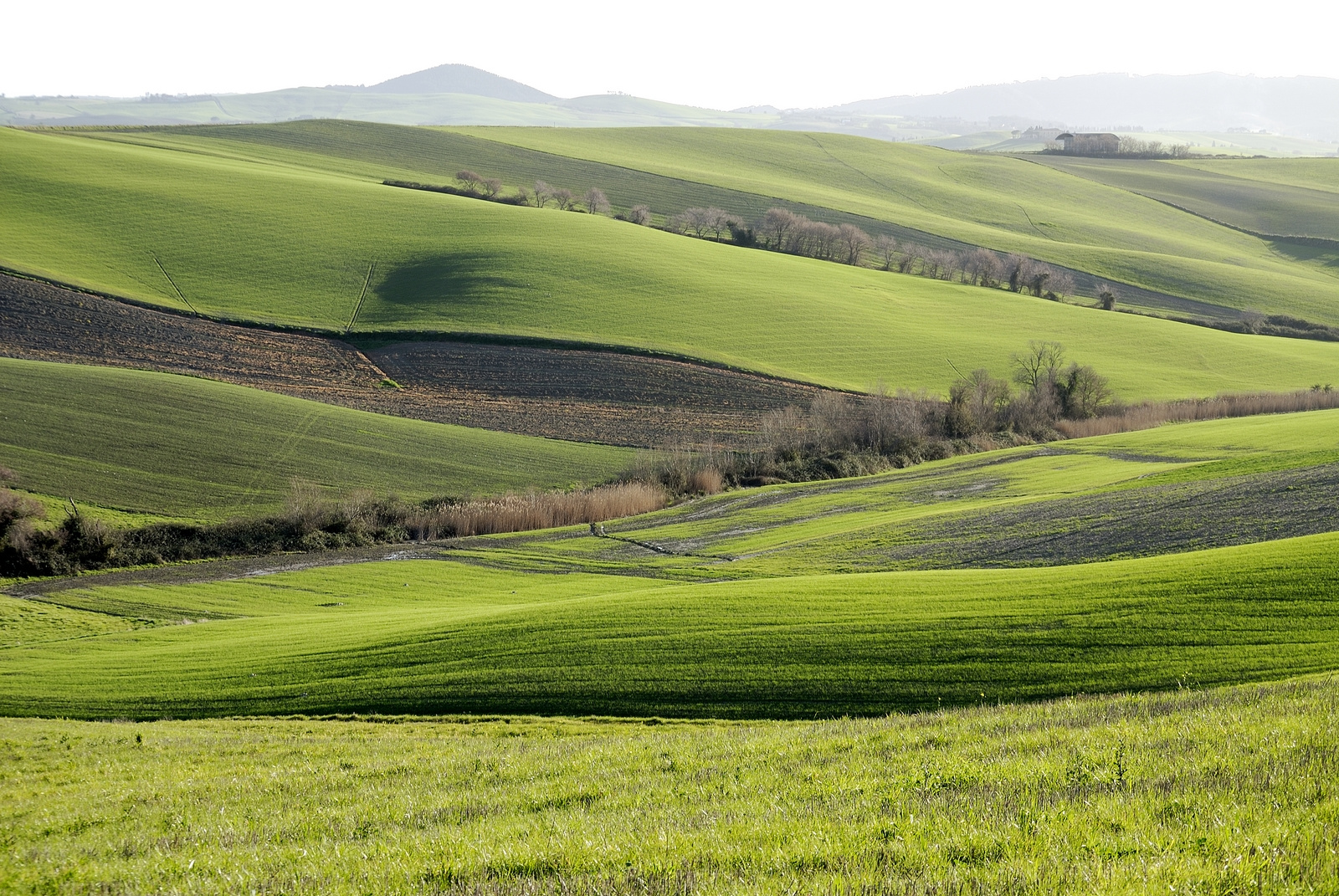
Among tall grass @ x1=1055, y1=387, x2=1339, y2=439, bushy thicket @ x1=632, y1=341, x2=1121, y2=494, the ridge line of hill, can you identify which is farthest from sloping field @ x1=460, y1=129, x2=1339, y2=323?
the ridge line of hill

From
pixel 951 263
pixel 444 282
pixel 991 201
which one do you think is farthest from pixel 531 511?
pixel 991 201

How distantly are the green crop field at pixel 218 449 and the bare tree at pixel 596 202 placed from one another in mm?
64554

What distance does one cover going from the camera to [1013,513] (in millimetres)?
40688

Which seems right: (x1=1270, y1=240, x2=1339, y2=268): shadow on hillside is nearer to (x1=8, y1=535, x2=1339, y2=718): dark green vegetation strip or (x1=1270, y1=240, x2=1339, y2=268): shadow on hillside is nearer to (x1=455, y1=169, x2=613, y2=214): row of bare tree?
(x1=455, y1=169, x2=613, y2=214): row of bare tree

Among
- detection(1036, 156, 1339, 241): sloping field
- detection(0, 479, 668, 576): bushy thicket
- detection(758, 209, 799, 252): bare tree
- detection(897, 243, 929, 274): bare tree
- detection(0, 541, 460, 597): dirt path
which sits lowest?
detection(0, 541, 460, 597): dirt path

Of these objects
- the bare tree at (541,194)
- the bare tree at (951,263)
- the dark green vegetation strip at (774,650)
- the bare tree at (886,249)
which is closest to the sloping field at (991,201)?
the bare tree at (951,263)

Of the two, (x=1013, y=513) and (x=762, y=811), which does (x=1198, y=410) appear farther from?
(x=762, y=811)

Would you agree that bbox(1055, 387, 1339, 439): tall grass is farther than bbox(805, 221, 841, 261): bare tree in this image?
No

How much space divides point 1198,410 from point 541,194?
273 ft

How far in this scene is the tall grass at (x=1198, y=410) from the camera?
72.3m

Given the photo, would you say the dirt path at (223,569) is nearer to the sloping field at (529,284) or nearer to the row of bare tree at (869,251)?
the sloping field at (529,284)

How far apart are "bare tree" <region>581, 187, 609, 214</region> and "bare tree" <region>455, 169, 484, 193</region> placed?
14802mm

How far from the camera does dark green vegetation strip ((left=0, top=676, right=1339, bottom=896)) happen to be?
7152mm

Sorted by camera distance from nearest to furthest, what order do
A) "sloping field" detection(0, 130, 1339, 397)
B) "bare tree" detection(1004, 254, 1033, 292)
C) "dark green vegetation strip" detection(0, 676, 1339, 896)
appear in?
"dark green vegetation strip" detection(0, 676, 1339, 896), "sloping field" detection(0, 130, 1339, 397), "bare tree" detection(1004, 254, 1033, 292)
